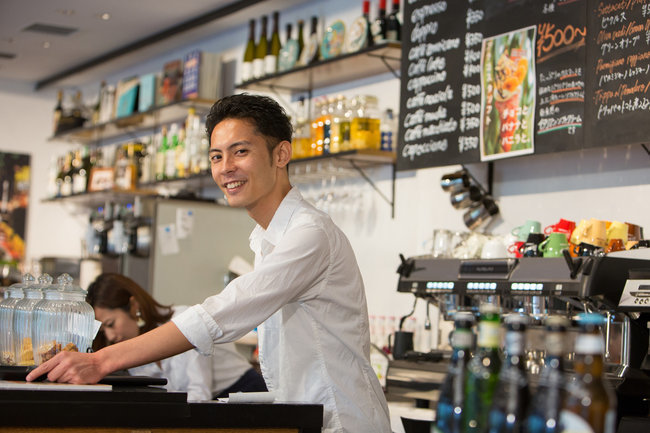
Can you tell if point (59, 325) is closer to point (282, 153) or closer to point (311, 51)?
point (282, 153)

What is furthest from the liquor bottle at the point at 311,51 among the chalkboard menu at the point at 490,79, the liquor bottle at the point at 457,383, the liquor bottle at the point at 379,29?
the liquor bottle at the point at 457,383

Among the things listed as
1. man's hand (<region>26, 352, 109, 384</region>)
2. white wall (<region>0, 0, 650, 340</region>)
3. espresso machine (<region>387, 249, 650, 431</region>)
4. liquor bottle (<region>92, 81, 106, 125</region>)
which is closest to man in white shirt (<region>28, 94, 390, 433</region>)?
man's hand (<region>26, 352, 109, 384</region>)

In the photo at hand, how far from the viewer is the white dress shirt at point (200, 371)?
3.43 metres

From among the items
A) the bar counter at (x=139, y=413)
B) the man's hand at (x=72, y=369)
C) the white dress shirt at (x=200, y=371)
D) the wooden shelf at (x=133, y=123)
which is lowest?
the white dress shirt at (x=200, y=371)

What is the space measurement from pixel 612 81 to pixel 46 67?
6383mm

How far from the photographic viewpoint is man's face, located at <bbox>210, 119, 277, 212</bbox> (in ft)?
7.26

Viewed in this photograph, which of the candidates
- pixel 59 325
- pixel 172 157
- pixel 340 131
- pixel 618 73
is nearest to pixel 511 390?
pixel 59 325

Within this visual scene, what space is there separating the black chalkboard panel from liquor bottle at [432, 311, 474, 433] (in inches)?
89.6

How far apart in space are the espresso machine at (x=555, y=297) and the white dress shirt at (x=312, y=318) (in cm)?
67

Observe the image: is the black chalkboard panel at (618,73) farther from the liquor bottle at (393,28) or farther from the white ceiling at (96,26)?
the white ceiling at (96,26)

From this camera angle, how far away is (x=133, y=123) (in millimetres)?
7598

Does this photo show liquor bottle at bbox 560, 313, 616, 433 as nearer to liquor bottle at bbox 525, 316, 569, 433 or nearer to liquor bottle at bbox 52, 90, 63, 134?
liquor bottle at bbox 525, 316, 569, 433

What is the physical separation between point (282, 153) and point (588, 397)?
130cm

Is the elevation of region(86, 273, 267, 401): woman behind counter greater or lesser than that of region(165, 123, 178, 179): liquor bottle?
lesser
